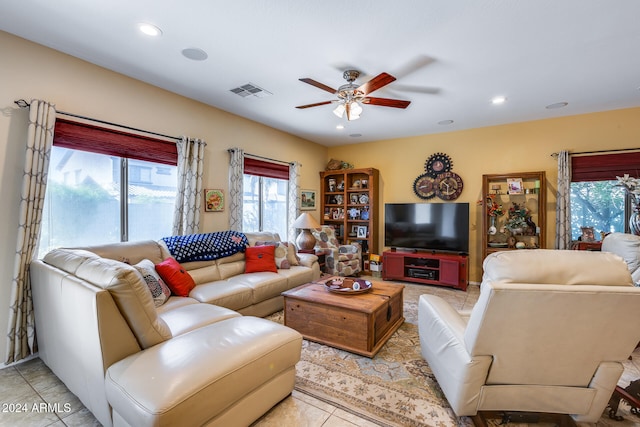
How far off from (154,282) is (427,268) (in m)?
3.99

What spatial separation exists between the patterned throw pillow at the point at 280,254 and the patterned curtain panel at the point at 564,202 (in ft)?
12.9

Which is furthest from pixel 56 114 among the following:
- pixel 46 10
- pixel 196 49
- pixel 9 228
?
pixel 196 49

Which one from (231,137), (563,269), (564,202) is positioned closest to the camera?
(563,269)

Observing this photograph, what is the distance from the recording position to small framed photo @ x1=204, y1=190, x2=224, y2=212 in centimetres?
376

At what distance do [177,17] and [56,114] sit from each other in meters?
1.48

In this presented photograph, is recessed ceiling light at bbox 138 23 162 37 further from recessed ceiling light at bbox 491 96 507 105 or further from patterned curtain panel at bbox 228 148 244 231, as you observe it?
recessed ceiling light at bbox 491 96 507 105

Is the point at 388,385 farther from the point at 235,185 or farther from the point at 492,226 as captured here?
the point at 492,226

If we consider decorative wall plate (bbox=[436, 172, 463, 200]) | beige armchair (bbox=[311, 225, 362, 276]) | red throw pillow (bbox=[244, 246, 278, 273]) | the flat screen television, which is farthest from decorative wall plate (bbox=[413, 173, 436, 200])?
red throw pillow (bbox=[244, 246, 278, 273])

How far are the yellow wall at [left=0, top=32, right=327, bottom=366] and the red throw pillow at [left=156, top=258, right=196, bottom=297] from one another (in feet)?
3.64

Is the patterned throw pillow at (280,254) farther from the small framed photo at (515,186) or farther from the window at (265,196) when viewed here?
the small framed photo at (515,186)

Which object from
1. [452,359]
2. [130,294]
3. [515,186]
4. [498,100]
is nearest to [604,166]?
[515,186]

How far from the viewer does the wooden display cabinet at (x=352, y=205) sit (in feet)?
17.9

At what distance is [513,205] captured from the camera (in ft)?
14.5

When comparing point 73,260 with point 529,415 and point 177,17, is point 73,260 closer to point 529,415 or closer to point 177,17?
point 177,17
